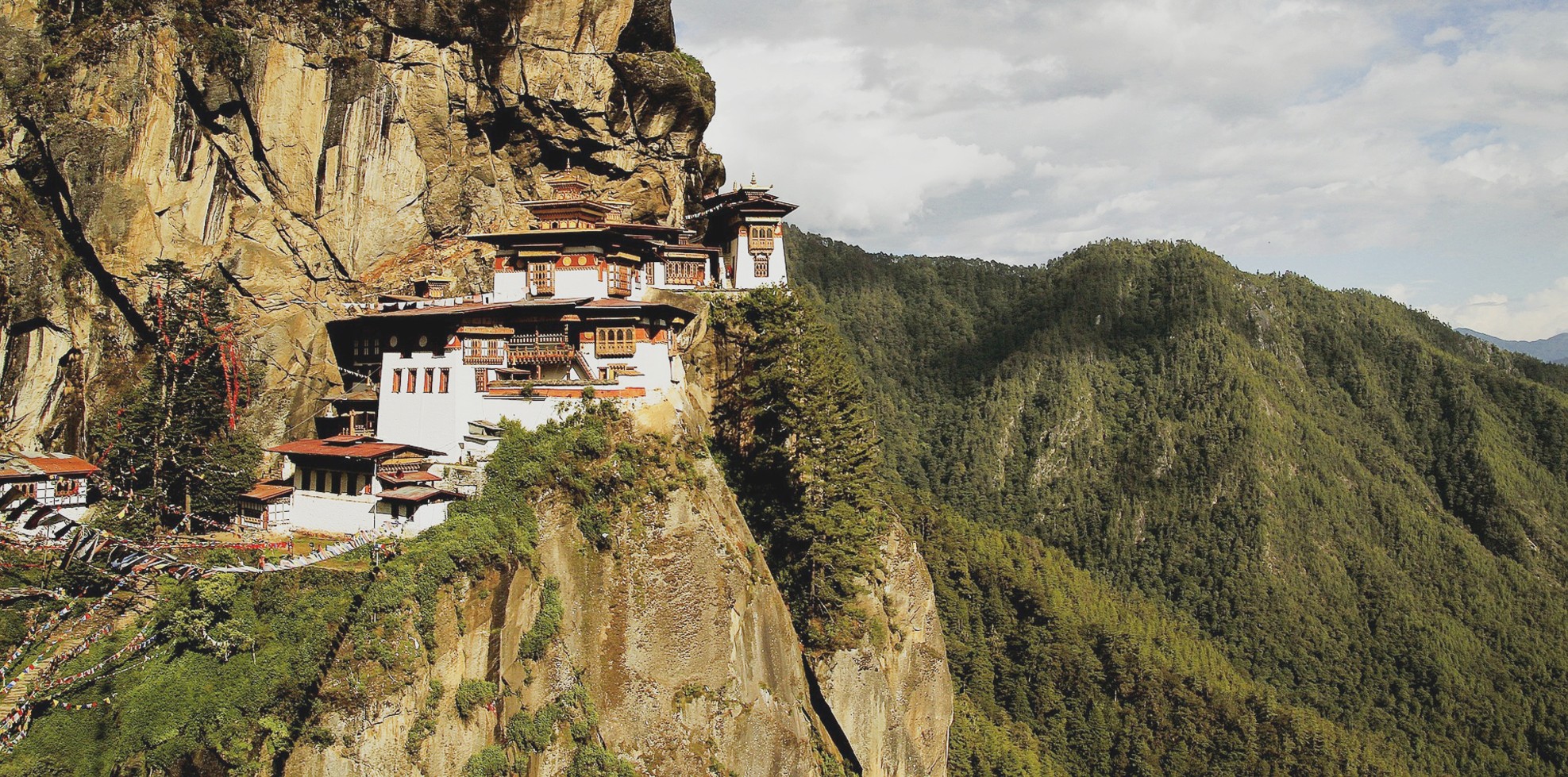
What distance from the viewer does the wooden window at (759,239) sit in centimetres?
Result: 5597

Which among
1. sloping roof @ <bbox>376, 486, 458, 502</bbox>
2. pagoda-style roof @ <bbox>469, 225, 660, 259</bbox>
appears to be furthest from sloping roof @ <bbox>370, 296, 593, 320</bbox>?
sloping roof @ <bbox>376, 486, 458, 502</bbox>

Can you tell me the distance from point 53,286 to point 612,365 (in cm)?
2475

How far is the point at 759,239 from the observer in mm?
56094

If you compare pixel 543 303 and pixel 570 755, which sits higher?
pixel 543 303

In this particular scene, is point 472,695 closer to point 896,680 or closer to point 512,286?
point 512,286

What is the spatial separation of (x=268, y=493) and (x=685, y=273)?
2594cm

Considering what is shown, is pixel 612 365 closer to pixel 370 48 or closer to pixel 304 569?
pixel 304 569

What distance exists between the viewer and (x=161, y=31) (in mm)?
43344

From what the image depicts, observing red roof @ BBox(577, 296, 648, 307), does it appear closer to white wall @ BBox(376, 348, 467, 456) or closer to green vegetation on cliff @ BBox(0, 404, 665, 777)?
white wall @ BBox(376, 348, 467, 456)

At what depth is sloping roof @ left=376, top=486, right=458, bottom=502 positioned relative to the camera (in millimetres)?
34938

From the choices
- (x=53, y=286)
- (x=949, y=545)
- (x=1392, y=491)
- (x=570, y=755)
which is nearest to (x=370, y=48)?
(x=53, y=286)

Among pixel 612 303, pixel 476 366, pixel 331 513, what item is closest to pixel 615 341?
pixel 612 303

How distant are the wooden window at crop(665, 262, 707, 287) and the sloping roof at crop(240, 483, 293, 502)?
940 inches

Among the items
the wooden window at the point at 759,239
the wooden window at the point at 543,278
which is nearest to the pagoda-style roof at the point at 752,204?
the wooden window at the point at 759,239
